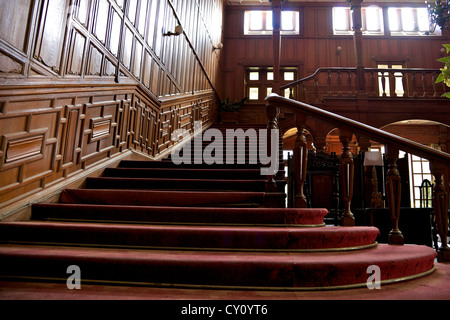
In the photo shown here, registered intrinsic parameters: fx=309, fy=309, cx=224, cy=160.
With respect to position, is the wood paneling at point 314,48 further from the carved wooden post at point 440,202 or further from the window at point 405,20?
the carved wooden post at point 440,202

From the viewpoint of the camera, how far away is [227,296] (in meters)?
1.38

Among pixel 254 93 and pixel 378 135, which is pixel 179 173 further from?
pixel 254 93

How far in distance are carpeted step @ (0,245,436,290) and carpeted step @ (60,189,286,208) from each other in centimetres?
76

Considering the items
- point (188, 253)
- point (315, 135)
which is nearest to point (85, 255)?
point (188, 253)

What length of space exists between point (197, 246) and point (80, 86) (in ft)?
6.39

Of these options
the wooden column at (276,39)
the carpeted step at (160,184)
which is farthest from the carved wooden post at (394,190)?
the wooden column at (276,39)

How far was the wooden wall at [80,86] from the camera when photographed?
2133 mm

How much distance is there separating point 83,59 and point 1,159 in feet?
4.24

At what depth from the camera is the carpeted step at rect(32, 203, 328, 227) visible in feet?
6.68

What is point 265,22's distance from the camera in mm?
10898

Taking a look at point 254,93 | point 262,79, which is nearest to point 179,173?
point 254,93

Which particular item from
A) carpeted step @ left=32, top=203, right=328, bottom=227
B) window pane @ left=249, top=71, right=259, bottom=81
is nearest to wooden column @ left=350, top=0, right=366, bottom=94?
window pane @ left=249, top=71, right=259, bottom=81
